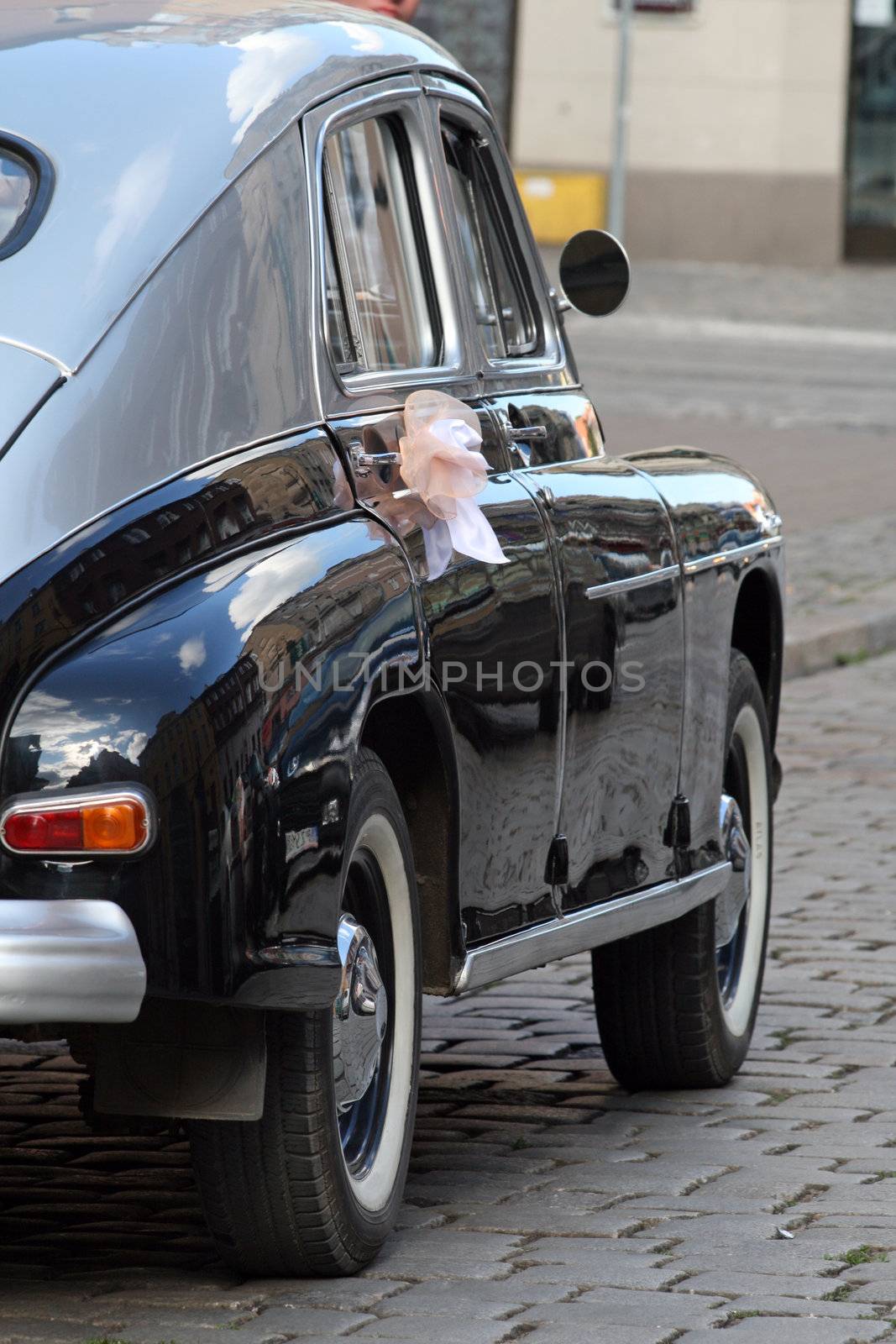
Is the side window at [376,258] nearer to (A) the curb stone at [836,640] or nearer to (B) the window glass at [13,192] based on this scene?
(B) the window glass at [13,192]

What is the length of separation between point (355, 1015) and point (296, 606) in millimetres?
638

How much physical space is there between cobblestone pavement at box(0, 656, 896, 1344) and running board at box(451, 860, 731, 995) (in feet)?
1.35

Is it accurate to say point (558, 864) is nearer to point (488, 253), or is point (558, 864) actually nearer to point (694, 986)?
point (694, 986)

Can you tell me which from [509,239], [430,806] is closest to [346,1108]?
[430,806]

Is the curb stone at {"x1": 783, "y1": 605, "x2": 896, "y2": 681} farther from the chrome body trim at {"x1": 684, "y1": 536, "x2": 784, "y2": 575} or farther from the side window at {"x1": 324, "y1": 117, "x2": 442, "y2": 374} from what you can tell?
the side window at {"x1": 324, "y1": 117, "x2": 442, "y2": 374}

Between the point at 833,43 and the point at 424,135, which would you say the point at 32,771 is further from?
the point at 833,43

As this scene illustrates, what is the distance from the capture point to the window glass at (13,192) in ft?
13.0

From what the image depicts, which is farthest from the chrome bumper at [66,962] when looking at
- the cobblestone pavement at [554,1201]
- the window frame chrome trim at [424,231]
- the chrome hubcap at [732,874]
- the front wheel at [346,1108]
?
the chrome hubcap at [732,874]

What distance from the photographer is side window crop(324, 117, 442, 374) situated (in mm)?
4352

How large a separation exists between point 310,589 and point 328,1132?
0.77 m

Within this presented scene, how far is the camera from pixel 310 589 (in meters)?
3.77

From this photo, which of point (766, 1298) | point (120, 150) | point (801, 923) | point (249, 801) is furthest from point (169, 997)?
point (801, 923)

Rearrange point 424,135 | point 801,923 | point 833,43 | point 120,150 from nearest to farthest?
point 120,150 < point 424,135 < point 801,923 < point 833,43

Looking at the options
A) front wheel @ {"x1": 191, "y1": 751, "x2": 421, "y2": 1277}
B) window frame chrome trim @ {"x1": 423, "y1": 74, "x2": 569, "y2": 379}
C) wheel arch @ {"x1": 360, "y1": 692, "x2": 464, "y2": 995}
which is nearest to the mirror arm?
window frame chrome trim @ {"x1": 423, "y1": 74, "x2": 569, "y2": 379}
